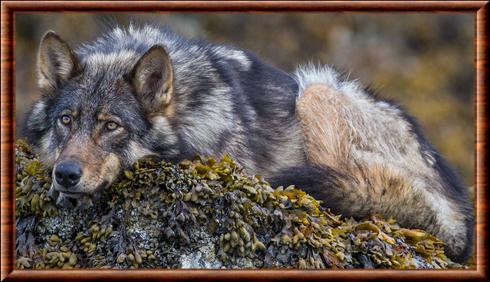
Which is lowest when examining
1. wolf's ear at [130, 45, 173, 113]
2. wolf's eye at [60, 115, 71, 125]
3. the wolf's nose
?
the wolf's nose

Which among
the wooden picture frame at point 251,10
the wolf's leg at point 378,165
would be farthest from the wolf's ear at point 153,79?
the wolf's leg at point 378,165

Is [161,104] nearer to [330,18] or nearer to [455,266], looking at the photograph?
[455,266]

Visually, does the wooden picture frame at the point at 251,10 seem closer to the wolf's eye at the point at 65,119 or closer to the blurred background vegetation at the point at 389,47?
the wolf's eye at the point at 65,119

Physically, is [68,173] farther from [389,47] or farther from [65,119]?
[389,47]

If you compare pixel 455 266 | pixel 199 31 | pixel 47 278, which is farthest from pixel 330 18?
pixel 47 278

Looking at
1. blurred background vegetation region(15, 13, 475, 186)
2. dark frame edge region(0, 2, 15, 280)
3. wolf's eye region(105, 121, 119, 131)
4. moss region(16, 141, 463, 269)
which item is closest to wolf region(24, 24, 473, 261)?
wolf's eye region(105, 121, 119, 131)

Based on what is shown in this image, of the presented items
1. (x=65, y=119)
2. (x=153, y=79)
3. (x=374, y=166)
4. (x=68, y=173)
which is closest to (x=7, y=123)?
(x=65, y=119)

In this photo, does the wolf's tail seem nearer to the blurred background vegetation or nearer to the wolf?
the wolf
